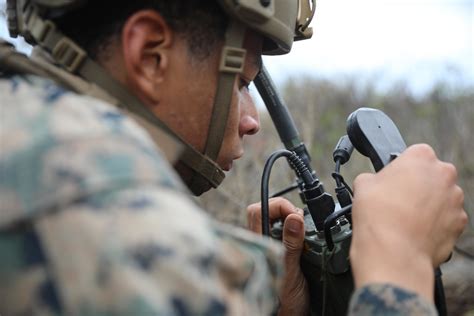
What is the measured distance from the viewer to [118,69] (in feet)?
4.90

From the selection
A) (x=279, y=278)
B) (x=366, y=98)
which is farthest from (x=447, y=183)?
(x=366, y=98)

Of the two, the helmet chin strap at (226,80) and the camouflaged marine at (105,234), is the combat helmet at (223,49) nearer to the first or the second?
the helmet chin strap at (226,80)

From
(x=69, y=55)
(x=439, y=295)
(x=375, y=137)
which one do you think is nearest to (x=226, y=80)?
(x=69, y=55)

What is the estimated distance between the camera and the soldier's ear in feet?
Result: 4.79

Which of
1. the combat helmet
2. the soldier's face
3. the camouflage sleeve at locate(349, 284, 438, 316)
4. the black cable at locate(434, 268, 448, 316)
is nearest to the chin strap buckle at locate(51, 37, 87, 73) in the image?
the combat helmet

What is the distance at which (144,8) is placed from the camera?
60.1 inches

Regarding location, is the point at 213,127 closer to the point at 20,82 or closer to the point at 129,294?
the point at 20,82

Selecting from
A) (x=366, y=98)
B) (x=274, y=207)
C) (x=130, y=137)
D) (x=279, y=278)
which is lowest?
(x=366, y=98)

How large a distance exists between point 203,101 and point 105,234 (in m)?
0.65

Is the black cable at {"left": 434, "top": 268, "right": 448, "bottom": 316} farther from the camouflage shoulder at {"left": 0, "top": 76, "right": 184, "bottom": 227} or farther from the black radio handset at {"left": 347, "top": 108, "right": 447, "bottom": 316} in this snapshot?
the camouflage shoulder at {"left": 0, "top": 76, "right": 184, "bottom": 227}

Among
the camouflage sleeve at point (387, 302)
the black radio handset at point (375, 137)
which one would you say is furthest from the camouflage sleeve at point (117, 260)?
the black radio handset at point (375, 137)

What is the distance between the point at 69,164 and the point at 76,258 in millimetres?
149

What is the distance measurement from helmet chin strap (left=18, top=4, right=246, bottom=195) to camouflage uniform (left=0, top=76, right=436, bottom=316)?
0.36 metres

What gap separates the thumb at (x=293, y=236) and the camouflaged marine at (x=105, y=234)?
31.2 inches
